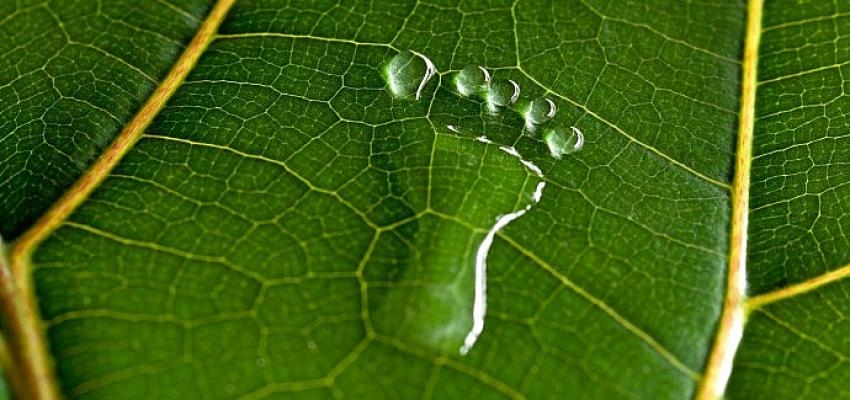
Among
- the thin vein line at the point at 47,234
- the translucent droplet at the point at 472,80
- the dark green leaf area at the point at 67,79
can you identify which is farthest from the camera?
the translucent droplet at the point at 472,80

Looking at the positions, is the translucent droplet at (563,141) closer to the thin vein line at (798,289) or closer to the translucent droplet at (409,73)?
the translucent droplet at (409,73)

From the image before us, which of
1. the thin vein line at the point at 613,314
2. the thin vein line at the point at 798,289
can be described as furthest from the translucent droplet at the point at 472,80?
the thin vein line at the point at 798,289

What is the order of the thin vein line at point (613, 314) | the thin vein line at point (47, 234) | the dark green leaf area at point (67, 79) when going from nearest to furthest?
the thin vein line at point (47, 234)
the thin vein line at point (613, 314)
the dark green leaf area at point (67, 79)

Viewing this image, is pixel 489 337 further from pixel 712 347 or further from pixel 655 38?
pixel 655 38

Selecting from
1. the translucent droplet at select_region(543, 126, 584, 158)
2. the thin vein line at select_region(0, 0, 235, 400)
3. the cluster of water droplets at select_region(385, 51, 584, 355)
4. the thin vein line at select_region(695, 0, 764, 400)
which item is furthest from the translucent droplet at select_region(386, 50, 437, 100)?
the thin vein line at select_region(695, 0, 764, 400)

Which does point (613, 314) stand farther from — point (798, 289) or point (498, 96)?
point (498, 96)

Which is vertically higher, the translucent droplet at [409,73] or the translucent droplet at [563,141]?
the translucent droplet at [409,73]

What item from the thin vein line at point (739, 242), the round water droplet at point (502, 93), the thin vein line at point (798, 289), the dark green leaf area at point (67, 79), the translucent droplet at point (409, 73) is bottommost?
the thin vein line at point (798, 289)

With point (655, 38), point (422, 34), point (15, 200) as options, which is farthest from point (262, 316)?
point (655, 38)
